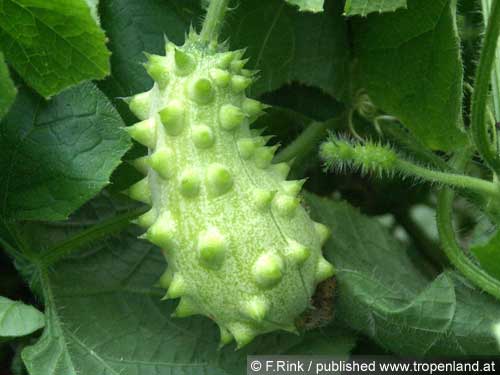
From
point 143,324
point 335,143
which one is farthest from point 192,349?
point 335,143

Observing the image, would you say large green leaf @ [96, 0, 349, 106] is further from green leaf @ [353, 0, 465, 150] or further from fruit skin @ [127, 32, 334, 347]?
fruit skin @ [127, 32, 334, 347]

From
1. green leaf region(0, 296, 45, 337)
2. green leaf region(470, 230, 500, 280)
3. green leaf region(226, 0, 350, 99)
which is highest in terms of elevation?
green leaf region(226, 0, 350, 99)

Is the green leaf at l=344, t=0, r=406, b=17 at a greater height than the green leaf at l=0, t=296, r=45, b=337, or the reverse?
the green leaf at l=344, t=0, r=406, b=17

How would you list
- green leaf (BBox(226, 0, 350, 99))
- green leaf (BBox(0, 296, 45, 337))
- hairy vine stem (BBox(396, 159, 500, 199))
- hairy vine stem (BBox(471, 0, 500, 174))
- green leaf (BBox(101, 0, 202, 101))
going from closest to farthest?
hairy vine stem (BBox(471, 0, 500, 174)), green leaf (BBox(0, 296, 45, 337)), hairy vine stem (BBox(396, 159, 500, 199)), green leaf (BBox(101, 0, 202, 101)), green leaf (BBox(226, 0, 350, 99))

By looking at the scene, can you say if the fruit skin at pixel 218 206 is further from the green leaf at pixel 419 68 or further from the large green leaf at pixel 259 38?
the green leaf at pixel 419 68

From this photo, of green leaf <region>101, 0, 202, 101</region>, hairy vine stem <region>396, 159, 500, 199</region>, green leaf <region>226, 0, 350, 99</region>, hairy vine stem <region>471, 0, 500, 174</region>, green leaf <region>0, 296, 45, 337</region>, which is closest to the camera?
hairy vine stem <region>471, 0, 500, 174</region>

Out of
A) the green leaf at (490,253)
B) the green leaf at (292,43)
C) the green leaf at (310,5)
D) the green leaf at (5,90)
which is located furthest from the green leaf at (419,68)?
the green leaf at (5,90)

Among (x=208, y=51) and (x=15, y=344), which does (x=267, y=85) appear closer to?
(x=208, y=51)

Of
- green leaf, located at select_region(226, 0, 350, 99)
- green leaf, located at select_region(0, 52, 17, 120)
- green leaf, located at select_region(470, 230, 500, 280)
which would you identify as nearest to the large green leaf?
green leaf, located at select_region(226, 0, 350, 99)
